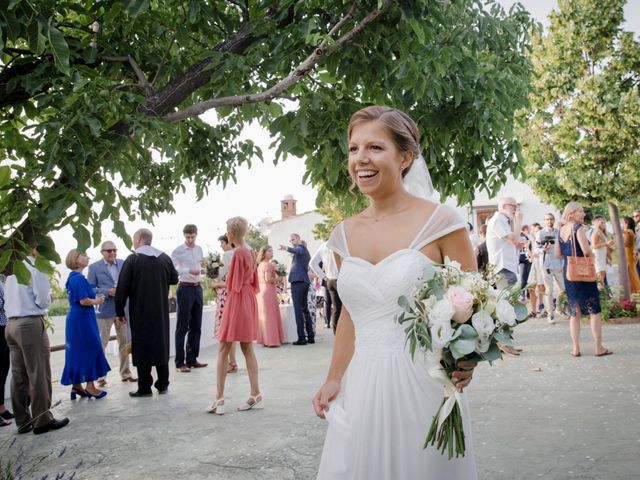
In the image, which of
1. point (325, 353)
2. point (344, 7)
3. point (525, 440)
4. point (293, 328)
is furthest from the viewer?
point (293, 328)

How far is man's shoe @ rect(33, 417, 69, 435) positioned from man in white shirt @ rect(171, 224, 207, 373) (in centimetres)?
359

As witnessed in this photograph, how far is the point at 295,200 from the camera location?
6250cm

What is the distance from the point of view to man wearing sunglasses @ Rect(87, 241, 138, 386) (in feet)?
30.6

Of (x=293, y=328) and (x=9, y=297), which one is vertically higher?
(x=9, y=297)

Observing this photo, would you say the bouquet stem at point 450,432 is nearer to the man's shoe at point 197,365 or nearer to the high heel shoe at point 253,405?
the high heel shoe at point 253,405

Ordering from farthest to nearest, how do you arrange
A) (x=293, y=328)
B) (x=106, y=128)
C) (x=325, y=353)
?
(x=293, y=328), (x=325, y=353), (x=106, y=128)

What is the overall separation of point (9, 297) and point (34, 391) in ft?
3.46

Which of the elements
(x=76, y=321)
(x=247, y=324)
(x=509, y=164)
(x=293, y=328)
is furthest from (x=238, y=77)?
(x=293, y=328)

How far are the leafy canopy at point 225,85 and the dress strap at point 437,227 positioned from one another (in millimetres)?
1849

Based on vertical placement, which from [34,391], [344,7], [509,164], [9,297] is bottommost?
[34,391]

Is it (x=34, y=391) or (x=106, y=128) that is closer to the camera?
(x=106, y=128)

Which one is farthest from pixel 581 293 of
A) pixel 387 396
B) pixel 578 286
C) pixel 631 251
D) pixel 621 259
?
pixel 387 396

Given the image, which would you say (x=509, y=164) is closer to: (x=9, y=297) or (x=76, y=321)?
(x=9, y=297)

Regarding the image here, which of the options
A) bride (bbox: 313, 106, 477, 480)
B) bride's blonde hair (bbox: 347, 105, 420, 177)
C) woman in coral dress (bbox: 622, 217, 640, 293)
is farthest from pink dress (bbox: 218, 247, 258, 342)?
woman in coral dress (bbox: 622, 217, 640, 293)
